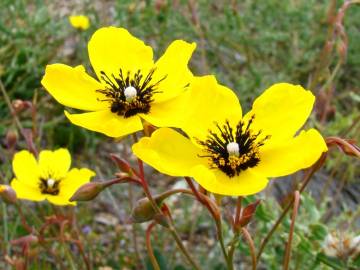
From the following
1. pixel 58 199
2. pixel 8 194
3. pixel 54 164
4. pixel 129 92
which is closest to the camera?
pixel 129 92

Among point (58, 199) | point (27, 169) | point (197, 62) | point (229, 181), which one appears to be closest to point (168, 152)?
point (229, 181)

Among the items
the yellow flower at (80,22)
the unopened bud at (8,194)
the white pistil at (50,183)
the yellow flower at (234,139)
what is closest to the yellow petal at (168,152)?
the yellow flower at (234,139)

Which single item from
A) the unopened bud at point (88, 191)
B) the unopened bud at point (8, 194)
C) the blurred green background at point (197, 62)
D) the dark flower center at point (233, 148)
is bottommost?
the blurred green background at point (197, 62)

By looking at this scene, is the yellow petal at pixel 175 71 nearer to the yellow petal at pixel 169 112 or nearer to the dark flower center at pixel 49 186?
the yellow petal at pixel 169 112

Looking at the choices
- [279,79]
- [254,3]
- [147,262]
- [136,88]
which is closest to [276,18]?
[254,3]

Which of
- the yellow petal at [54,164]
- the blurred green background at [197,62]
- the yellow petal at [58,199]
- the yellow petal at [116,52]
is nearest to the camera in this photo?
the yellow petal at [116,52]

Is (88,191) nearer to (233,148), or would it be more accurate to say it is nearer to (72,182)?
(233,148)
